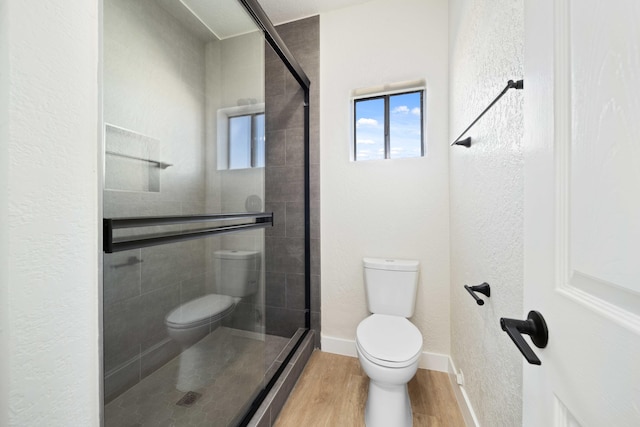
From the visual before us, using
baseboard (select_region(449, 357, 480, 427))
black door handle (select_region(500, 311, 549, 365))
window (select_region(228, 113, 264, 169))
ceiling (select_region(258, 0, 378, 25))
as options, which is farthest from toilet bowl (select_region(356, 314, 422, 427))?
ceiling (select_region(258, 0, 378, 25))

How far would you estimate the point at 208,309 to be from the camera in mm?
1114

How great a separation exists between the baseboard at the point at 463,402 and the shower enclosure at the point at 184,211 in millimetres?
1032

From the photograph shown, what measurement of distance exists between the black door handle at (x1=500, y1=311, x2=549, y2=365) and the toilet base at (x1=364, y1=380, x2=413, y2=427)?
3.21 feet

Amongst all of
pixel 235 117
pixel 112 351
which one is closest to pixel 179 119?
pixel 235 117

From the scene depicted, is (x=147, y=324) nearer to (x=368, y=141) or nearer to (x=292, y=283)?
(x=292, y=283)

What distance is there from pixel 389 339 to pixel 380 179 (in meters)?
1.06

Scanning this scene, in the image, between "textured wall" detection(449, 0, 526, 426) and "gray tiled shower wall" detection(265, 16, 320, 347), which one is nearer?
→ "textured wall" detection(449, 0, 526, 426)

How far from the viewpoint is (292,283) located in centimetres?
194

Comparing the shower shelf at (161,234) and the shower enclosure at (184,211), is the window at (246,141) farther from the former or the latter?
the shower shelf at (161,234)

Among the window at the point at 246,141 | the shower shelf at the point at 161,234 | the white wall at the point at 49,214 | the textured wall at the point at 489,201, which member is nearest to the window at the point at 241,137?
the window at the point at 246,141

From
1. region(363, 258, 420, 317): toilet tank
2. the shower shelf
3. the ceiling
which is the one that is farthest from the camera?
the ceiling

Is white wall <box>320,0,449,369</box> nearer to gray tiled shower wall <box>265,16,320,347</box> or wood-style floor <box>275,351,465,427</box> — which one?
gray tiled shower wall <box>265,16,320,347</box>

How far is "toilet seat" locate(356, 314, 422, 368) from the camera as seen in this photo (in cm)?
116

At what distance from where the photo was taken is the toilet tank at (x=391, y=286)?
1.62m
